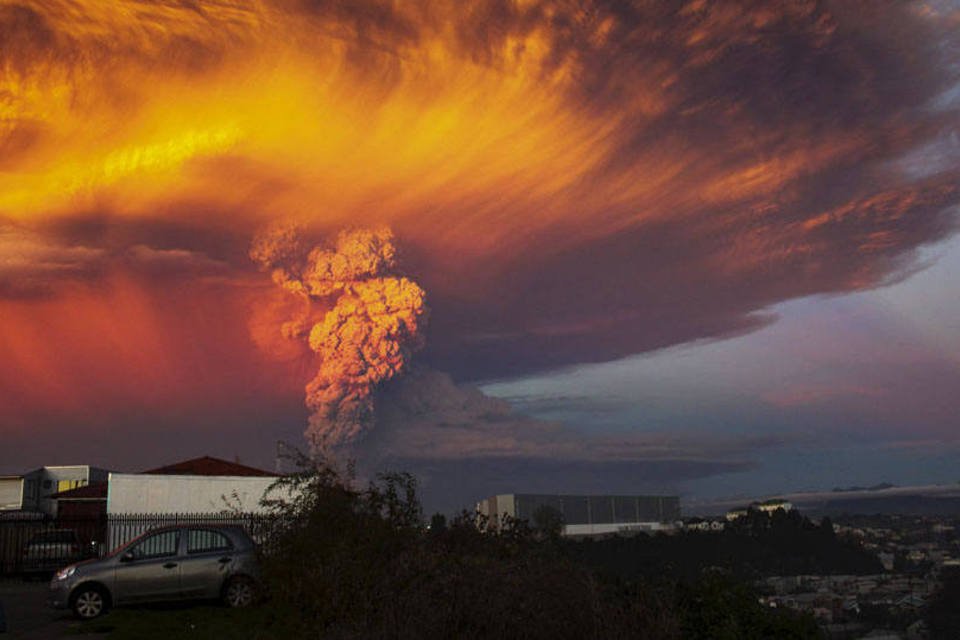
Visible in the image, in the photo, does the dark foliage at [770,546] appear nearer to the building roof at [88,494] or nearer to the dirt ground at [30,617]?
the building roof at [88,494]

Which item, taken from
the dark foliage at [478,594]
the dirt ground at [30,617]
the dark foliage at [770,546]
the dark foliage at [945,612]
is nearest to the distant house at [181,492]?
the dirt ground at [30,617]

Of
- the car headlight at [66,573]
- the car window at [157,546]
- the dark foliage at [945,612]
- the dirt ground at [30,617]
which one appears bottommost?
the dark foliage at [945,612]

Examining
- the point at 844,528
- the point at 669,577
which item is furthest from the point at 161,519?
the point at 844,528

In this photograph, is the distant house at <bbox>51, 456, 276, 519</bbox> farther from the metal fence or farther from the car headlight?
→ the car headlight

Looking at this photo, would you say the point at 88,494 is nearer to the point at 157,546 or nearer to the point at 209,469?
the point at 209,469

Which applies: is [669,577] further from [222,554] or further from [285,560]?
[222,554]
